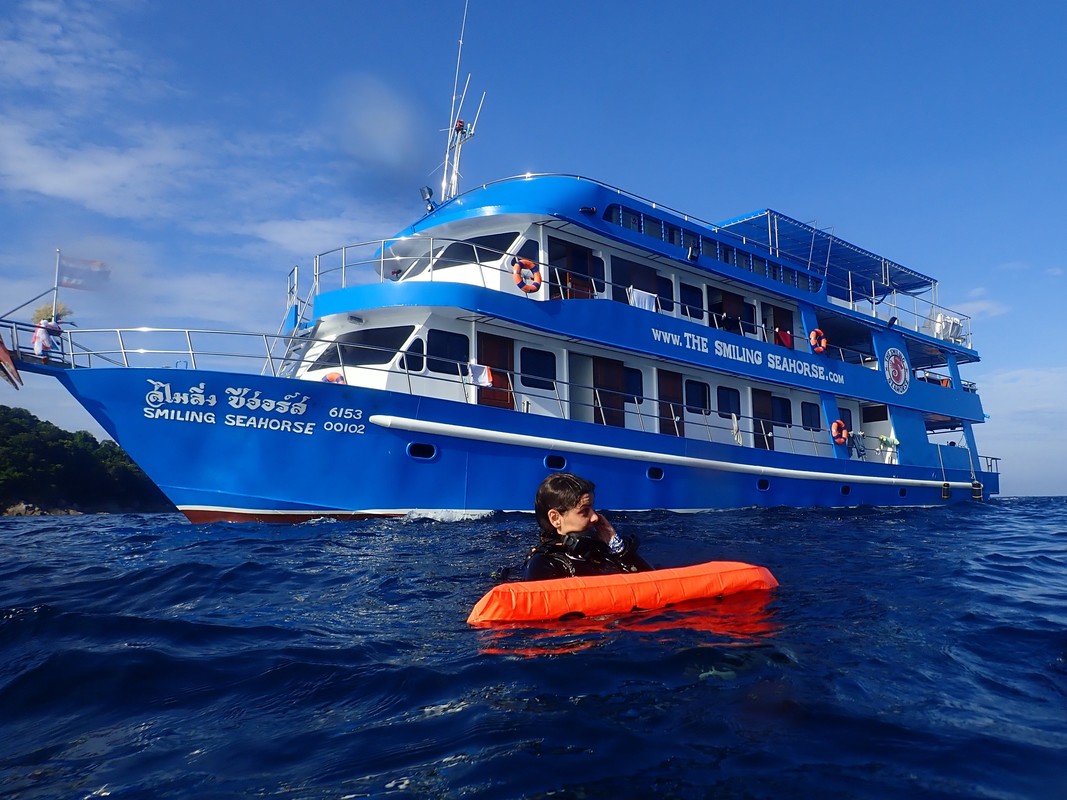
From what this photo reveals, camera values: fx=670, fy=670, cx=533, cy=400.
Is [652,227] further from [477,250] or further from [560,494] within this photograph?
[560,494]

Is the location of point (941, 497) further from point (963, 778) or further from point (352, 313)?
point (963, 778)

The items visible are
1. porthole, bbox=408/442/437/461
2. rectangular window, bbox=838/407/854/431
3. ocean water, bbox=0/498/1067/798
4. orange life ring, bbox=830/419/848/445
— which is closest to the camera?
ocean water, bbox=0/498/1067/798

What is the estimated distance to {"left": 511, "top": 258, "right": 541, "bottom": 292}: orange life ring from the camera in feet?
35.5

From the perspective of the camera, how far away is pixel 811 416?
15391mm

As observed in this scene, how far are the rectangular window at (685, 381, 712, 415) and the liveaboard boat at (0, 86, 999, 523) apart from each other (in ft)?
0.11

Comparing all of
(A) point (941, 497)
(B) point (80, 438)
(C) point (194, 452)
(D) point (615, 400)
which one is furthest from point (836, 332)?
(B) point (80, 438)

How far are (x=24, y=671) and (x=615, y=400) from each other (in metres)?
9.89

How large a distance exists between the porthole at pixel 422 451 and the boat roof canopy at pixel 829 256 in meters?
9.10

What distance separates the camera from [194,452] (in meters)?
8.38

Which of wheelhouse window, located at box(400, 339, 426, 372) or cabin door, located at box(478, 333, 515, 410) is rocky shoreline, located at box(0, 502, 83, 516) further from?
cabin door, located at box(478, 333, 515, 410)

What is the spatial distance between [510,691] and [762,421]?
1243cm

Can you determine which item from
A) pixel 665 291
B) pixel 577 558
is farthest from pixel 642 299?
pixel 577 558

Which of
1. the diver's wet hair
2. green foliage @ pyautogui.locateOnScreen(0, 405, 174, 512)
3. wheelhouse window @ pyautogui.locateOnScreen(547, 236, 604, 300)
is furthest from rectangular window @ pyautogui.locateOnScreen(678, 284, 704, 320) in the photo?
green foliage @ pyautogui.locateOnScreen(0, 405, 174, 512)

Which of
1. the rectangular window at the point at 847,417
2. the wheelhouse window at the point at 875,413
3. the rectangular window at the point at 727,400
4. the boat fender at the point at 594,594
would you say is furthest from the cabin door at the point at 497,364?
the wheelhouse window at the point at 875,413
